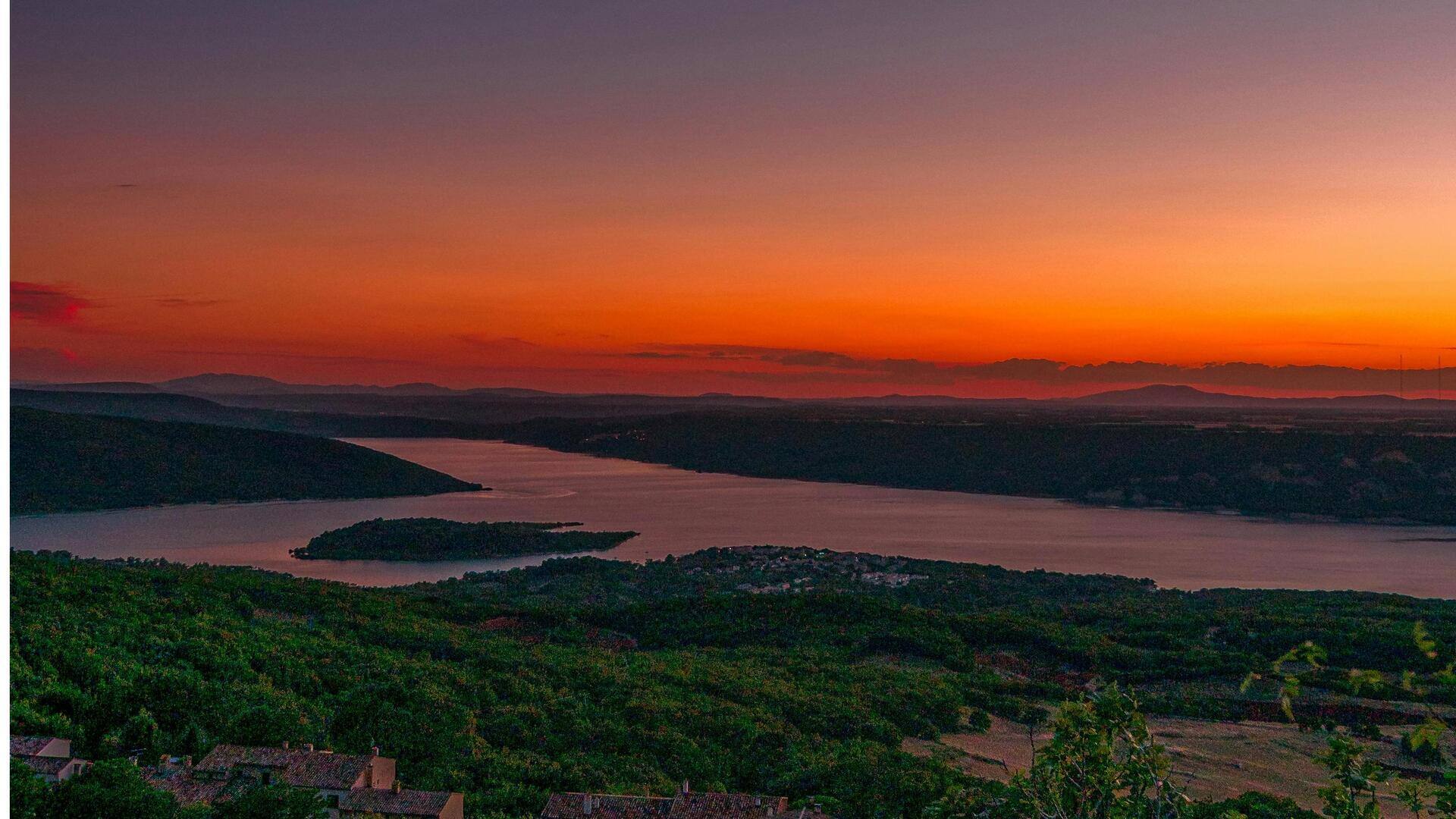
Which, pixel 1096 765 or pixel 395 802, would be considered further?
pixel 395 802

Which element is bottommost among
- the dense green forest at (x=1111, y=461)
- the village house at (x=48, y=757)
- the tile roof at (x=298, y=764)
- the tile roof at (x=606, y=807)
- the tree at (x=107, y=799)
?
the dense green forest at (x=1111, y=461)

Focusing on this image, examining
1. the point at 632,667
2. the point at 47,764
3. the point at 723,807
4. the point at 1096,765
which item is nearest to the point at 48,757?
the point at 47,764

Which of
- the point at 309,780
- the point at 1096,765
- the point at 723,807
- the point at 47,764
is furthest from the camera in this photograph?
the point at 723,807

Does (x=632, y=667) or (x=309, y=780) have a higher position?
→ (x=309, y=780)

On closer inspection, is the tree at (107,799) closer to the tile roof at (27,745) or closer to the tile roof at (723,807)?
the tile roof at (27,745)

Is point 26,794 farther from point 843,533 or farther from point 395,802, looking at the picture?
point 843,533

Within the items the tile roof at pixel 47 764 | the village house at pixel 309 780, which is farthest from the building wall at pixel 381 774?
the tile roof at pixel 47 764
